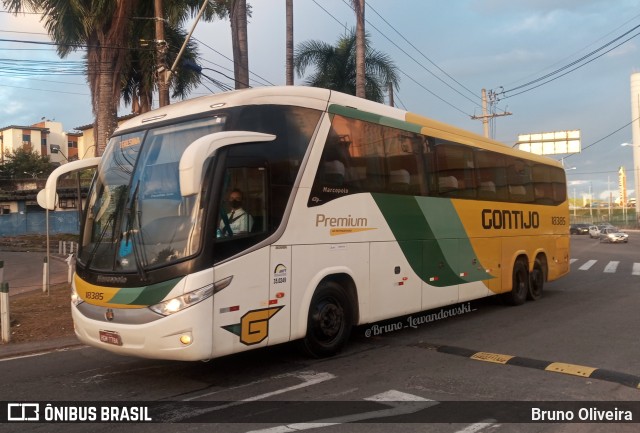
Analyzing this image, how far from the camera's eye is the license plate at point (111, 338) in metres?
5.95

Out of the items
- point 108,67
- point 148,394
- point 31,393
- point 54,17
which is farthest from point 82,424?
point 54,17

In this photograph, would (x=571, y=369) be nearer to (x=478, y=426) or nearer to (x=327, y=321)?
(x=478, y=426)

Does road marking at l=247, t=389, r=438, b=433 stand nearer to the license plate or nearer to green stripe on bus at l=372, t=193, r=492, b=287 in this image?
the license plate

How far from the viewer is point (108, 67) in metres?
16.6

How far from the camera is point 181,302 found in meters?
5.68

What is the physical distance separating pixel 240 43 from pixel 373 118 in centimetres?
1131

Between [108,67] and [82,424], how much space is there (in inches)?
545

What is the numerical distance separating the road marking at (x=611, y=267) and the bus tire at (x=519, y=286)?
29.8 feet

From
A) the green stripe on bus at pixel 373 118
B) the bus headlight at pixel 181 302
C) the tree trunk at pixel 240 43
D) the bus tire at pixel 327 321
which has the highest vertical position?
the tree trunk at pixel 240 43

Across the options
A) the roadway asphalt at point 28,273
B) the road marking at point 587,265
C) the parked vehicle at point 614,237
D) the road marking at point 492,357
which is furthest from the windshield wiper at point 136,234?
the parked vehicle at point 614,237

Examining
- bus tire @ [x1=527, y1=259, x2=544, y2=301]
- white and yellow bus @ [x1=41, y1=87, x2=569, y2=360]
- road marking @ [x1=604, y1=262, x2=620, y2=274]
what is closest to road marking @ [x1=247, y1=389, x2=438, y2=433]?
white and yellow bus @ [x1=41, y1=87, x2=569, y2=360]

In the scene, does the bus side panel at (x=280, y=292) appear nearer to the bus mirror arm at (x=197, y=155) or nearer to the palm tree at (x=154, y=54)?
the bus mirror arm at (x=197, y=155)

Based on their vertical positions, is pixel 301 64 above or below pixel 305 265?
above

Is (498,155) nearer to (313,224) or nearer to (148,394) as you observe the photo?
(313,224)
